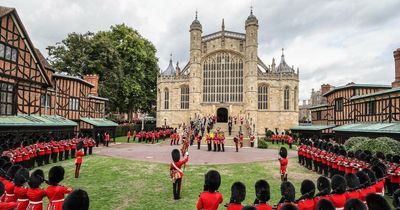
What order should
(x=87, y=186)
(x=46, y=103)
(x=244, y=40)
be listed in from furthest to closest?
(x=244, y=40) < (x=46, y=103) < (x=87, y=186)

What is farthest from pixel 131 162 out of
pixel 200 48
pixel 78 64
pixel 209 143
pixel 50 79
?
pixel 200 48

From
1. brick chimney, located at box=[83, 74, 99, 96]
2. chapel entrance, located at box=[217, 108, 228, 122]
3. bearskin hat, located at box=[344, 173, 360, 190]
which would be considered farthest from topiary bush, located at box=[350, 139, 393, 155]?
chapel entrance, located at box=[217, 108, 228, 122]

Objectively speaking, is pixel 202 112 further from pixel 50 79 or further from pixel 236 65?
pixel 50 79

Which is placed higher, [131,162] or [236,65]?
[236,65]

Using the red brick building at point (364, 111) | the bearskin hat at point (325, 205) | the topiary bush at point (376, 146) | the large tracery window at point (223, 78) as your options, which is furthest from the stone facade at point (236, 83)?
the bearskin hat at point (325, 205)

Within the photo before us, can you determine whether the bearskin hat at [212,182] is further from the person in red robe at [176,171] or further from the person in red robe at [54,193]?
the person in red robe at [54,193]

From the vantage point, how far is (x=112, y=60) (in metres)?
34.8

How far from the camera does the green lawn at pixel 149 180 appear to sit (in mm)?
9172

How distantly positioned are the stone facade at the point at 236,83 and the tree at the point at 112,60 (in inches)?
358

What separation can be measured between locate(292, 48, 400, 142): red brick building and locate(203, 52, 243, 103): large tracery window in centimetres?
1470

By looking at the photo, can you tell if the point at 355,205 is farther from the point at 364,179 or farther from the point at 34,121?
the point at 34,121

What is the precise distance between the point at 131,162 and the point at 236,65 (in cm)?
3307

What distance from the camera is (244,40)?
151 ft

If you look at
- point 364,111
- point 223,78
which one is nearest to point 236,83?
point 223,78
